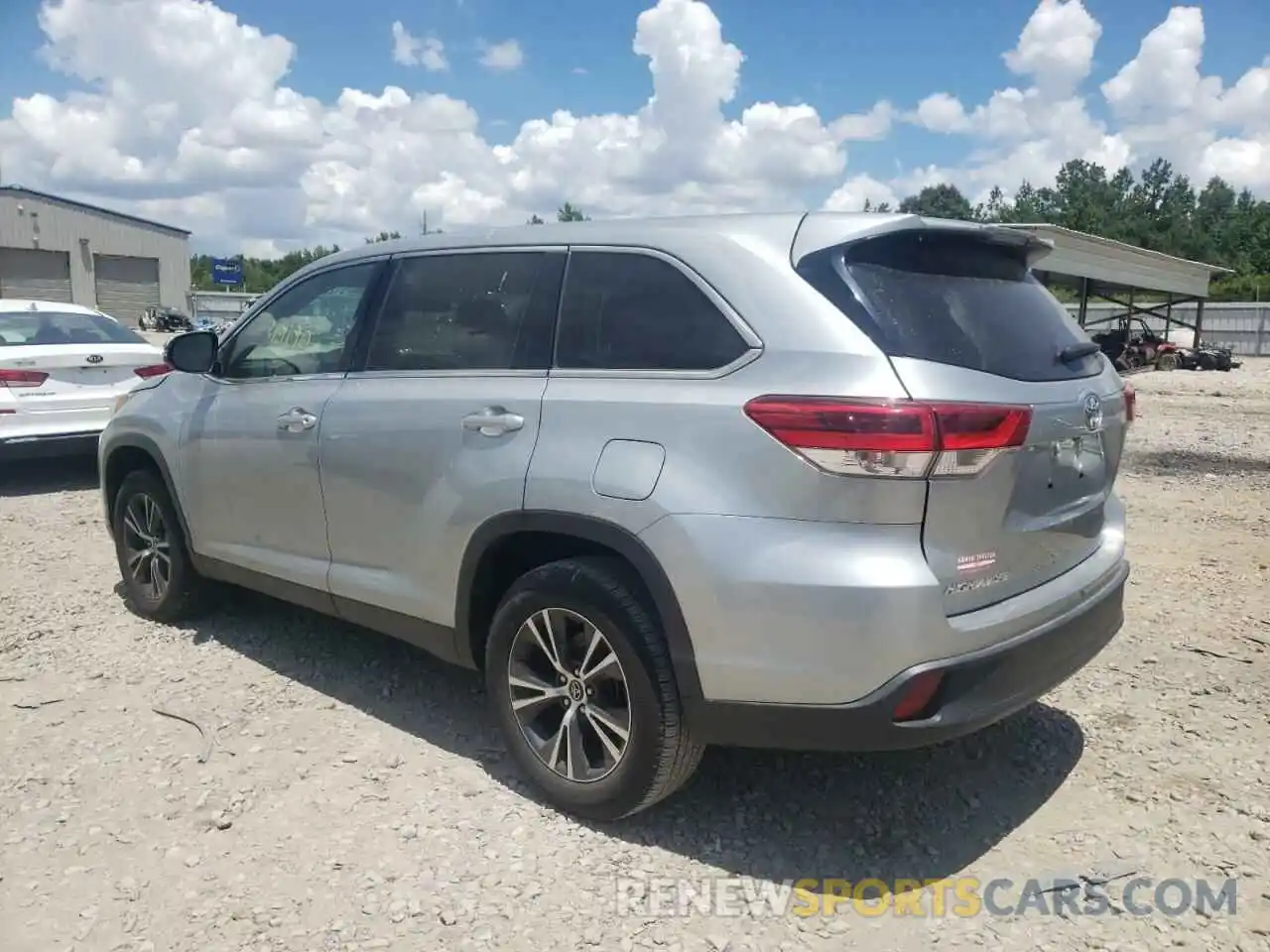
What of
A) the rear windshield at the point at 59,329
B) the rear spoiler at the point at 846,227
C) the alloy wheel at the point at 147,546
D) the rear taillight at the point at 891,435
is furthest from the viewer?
the rear windshield at the point at 59,329

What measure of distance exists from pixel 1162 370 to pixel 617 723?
106 ft

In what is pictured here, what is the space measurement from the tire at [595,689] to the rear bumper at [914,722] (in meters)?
0.14

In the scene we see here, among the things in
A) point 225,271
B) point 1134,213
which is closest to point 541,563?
point 225,271

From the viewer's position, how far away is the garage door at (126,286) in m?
47.9

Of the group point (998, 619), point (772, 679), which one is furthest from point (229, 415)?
point (998, 619)

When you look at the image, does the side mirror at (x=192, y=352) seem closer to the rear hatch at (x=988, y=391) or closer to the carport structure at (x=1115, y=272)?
the rear hatch at (x=988, y=391)

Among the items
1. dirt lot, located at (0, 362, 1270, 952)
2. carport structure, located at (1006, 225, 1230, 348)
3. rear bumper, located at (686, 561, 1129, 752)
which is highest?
carport structure, located at (1006, 225, 1230, 348)

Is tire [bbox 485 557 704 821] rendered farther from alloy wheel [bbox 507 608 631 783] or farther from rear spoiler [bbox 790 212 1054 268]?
rear spoiler [bbox 790 212 1054 268]

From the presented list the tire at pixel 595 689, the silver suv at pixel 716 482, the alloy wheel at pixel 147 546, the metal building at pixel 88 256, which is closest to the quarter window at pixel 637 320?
the silver suv at pixel 716 482

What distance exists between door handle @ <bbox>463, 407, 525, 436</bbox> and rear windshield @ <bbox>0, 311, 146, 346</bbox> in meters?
7.04

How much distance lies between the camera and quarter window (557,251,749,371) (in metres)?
2.83

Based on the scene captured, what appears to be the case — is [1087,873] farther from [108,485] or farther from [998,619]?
[108,485]

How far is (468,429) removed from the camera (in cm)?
326

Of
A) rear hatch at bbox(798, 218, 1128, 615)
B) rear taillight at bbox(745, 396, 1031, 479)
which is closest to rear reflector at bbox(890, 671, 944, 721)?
rear hatch at bbox(798, 218, 1128, 615)
